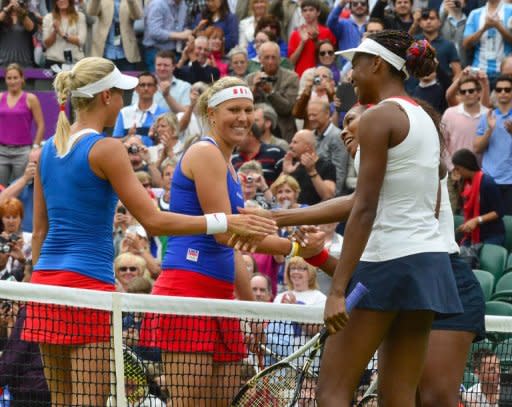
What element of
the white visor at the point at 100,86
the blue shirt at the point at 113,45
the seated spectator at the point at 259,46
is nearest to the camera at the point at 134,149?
the seated spectator at the point at 259,46

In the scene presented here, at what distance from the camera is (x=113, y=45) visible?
16.1m

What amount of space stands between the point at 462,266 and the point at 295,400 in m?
1.14

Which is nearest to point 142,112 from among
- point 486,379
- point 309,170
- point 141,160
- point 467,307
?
point 141,160

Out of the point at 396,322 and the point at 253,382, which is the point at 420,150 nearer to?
the point at 396,322

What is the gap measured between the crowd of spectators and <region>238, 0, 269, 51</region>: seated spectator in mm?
16

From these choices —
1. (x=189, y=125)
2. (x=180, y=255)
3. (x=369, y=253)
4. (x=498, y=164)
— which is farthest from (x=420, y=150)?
(x=189, y=125)

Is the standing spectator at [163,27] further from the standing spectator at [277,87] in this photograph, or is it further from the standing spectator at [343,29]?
the standing spectator at [277,87]

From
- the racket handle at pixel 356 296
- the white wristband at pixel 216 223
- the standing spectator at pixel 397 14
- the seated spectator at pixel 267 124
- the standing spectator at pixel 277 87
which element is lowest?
the racket handle at pixel 356 296

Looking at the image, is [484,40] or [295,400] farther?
[484,40]

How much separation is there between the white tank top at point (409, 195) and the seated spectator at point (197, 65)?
9.28m

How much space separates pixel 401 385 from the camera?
5.29 meters

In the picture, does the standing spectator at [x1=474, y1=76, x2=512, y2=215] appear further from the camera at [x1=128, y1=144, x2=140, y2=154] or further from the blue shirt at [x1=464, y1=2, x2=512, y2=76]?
the camera at [x1=128, y1=144, x2=140, y2=154]

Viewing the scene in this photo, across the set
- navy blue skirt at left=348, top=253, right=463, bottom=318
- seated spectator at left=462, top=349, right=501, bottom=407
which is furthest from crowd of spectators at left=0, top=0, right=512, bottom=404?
navy blue skirt at left=348, top=253, right=463, bottom=318

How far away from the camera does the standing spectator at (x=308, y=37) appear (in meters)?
14.6
